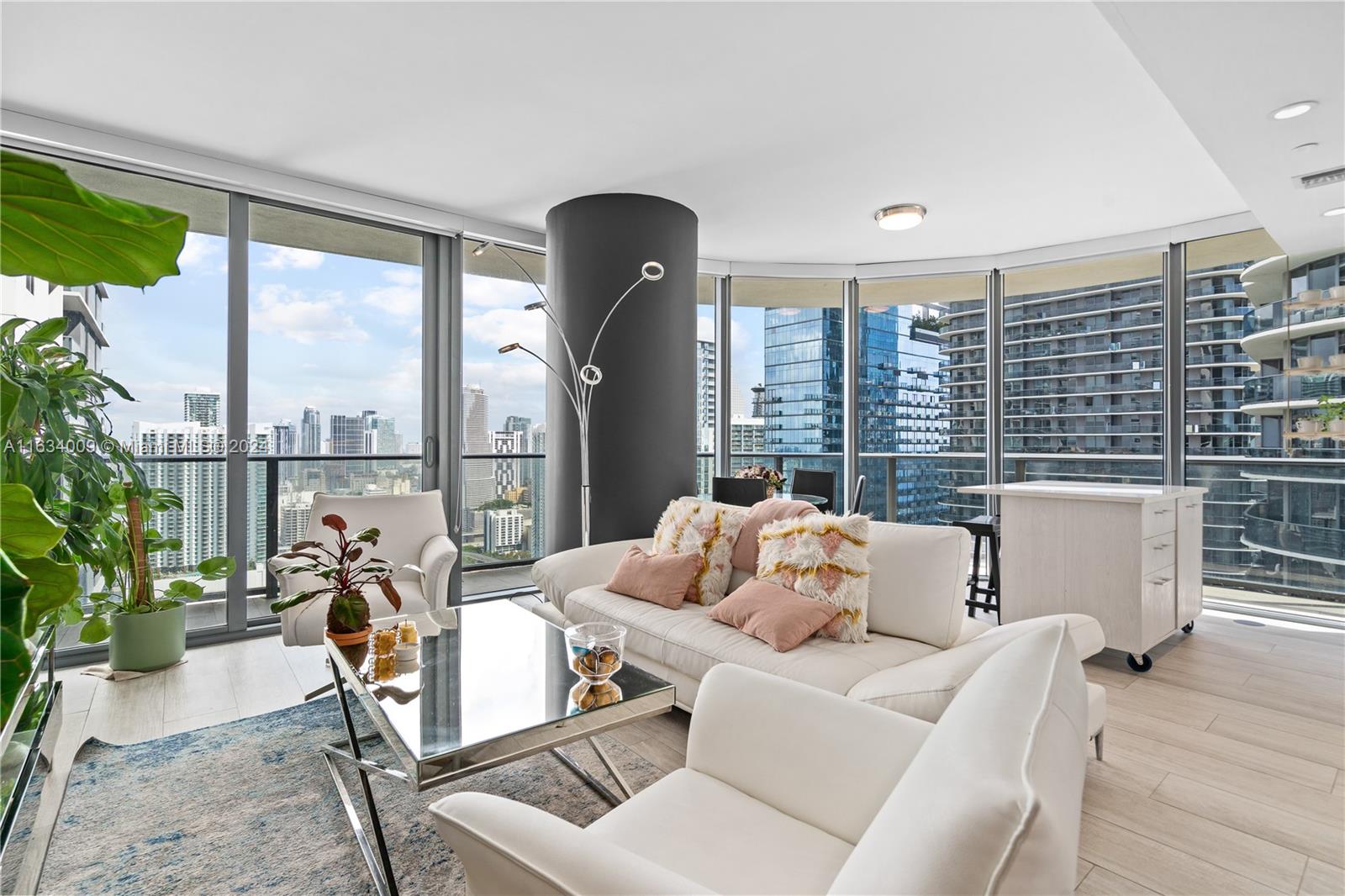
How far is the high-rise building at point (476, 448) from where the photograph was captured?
181 inches

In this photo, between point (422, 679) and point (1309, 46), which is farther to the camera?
point (1309, 46)

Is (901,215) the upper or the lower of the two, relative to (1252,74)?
upper

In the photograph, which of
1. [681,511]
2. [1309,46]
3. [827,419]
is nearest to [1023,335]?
[827,419]

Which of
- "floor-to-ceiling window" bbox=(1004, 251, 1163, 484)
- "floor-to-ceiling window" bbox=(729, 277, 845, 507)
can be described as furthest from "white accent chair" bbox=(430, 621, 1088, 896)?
"floor-to-ceiling window" bbox=(1004, 251, 1163, 484)

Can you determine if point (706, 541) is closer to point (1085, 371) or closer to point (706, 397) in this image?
point (706, 397)

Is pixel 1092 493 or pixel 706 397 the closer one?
pixel 1092 493

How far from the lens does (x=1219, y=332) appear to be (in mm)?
4566

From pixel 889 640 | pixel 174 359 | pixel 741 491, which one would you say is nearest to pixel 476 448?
pixel 174 359

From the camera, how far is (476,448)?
4660 millimetres

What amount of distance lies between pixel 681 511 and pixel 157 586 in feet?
9.80

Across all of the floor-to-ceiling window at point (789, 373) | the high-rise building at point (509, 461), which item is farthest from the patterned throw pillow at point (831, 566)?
the floor-to-ceiling window at point (789, 373)

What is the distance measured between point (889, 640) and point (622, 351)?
2.42 meters

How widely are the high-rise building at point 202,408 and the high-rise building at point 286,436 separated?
1.00 feet

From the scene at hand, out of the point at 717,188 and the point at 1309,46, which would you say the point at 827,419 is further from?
the point at 1309,46
